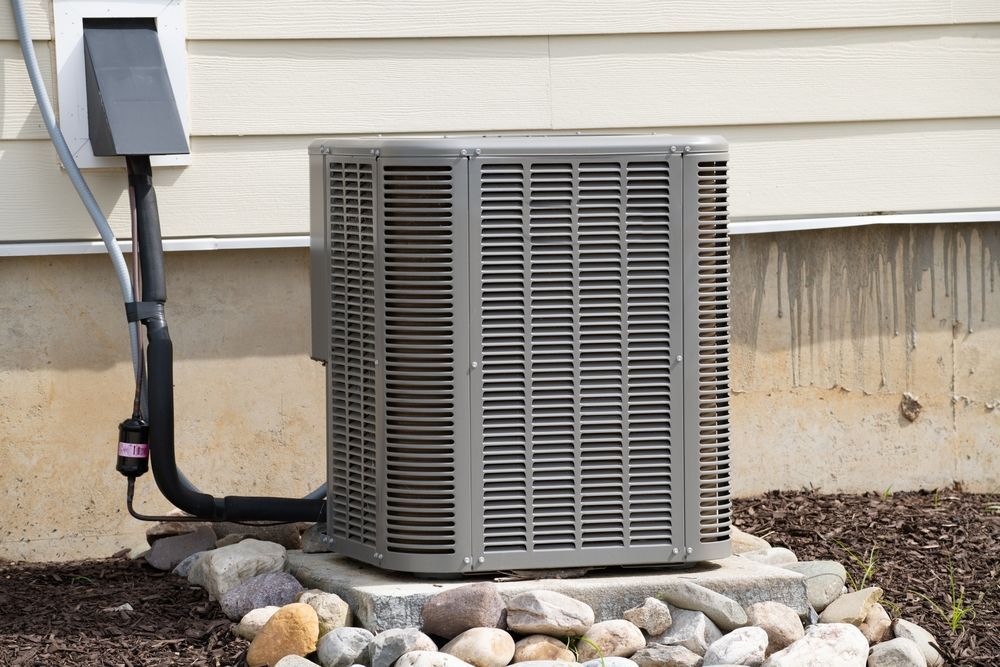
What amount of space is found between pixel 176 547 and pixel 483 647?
3.84 ft

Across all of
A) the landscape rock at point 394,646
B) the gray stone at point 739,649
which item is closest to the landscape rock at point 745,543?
the gray stone at point 739,649

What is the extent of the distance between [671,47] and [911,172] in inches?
35.9

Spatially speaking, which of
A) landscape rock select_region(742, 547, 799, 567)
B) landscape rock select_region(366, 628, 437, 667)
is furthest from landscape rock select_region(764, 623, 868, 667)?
landscape rock select_region(366, 628, 437, 667)

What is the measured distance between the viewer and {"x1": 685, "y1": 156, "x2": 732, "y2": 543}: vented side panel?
300 centimetres

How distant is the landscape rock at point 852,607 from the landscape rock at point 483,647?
0.81 metres

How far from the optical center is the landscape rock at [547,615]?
9.27 ft

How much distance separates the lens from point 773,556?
11.2 ft

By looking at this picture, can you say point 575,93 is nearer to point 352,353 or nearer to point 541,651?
point 352,353

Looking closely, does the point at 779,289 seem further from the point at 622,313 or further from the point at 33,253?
the point at 33,253

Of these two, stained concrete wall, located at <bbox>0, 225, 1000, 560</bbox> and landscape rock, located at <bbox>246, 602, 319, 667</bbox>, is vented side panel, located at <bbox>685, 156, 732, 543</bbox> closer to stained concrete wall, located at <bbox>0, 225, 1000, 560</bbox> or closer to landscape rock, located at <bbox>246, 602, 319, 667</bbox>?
landscape rock, located at <bbox>246, 602, 319, 667</bbox>

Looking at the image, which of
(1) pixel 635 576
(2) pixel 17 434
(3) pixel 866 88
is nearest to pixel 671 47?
(3) pixel 866 88

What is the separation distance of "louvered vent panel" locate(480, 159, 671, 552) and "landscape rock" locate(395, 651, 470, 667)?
382mm

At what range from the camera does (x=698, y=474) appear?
3047mm

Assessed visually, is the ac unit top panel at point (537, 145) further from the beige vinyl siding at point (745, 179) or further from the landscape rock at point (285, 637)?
the landscape rock at point (285, 637)
